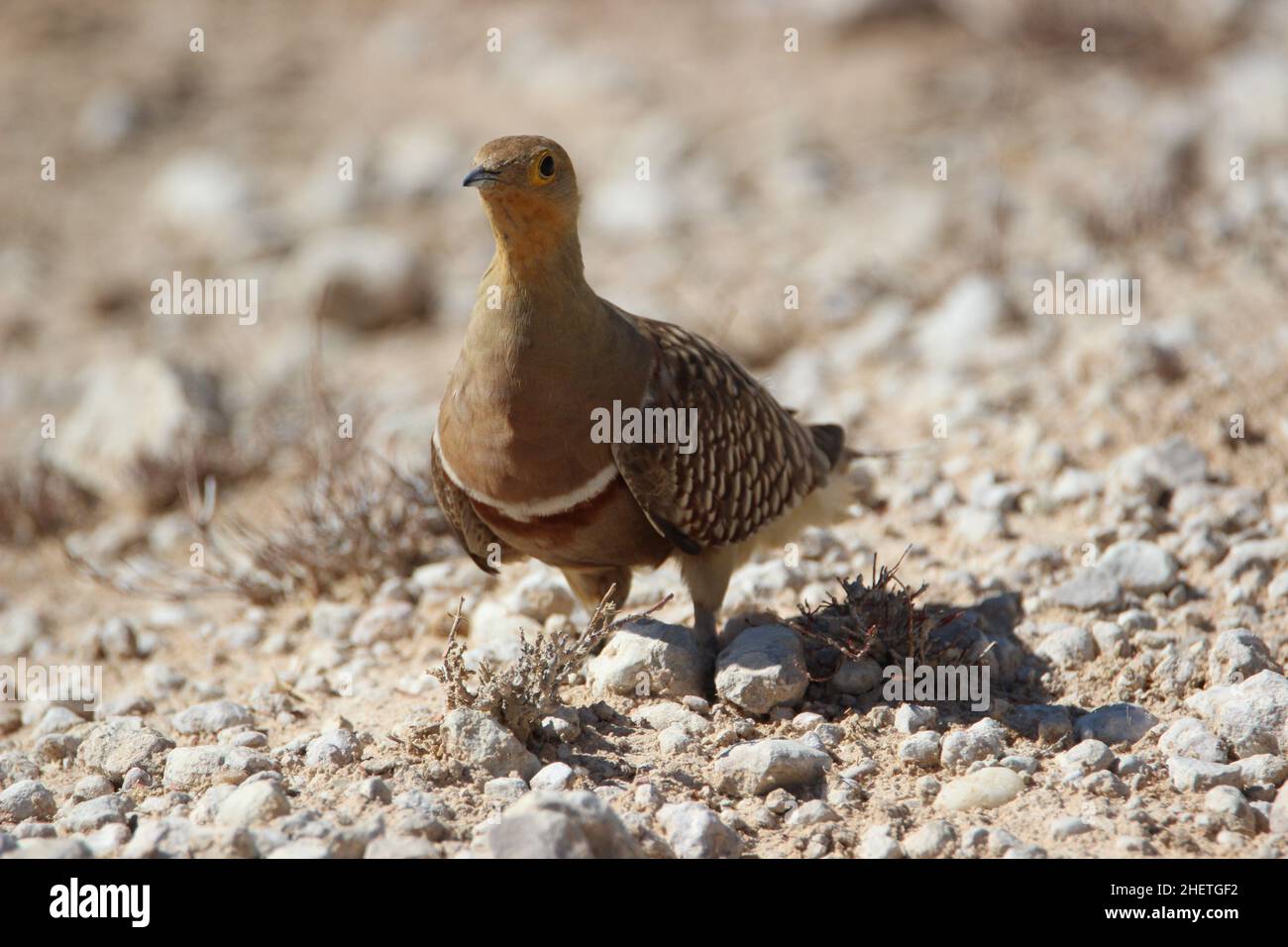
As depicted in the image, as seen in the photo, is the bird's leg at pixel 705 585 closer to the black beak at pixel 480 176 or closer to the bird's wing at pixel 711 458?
the bird's wing at pixel 711 458

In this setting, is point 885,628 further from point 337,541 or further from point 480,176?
point 337,541

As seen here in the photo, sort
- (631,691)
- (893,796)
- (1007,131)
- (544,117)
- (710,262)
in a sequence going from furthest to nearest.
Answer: (544,117) → (1007,131) → (710,262) → (631,691) → (893,796)

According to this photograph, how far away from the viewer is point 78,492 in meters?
8.44

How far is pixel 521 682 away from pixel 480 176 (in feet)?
5.49

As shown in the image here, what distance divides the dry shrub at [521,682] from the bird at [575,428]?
12.4 inches

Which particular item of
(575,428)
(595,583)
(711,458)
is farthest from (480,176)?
(595,583)

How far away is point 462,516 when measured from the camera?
517 cm

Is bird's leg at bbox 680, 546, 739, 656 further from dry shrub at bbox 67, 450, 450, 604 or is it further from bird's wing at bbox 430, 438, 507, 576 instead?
dry shrub at bbox 67, 450, 450, 604

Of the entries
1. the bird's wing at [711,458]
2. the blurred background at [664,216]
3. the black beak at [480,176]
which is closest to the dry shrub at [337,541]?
the blurred background at [664,216]

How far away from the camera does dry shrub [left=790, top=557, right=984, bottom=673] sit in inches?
193

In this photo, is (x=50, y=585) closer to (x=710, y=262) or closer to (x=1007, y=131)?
(x=710, y=262)

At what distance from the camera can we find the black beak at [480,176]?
4.49m
